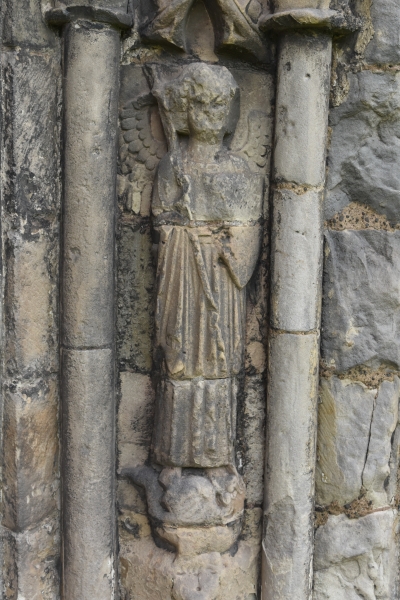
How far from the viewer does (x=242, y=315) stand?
3260 mm

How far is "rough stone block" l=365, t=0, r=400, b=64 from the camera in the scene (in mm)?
3150

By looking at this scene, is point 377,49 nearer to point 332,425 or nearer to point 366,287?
point 366,287

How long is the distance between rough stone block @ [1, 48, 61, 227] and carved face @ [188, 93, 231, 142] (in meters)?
0.58

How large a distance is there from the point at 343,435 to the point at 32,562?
157cm

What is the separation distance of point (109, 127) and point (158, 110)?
26cm

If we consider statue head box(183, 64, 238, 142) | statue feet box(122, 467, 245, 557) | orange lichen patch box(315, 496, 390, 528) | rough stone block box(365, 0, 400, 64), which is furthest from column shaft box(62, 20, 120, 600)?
rough stone block box(365, 0, 400, 64)

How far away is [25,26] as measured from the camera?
299 centimetres

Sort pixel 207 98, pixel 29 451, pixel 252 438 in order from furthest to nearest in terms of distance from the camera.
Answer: pixel 252 438 → pixel 29 451 → pixel 207 98

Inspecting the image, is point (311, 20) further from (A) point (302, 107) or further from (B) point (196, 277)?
(B) point (196, 277)

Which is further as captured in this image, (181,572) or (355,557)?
(355,557)

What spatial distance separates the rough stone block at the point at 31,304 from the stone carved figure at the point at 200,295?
479mm

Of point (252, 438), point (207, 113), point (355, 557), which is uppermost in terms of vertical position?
point (207, 113)

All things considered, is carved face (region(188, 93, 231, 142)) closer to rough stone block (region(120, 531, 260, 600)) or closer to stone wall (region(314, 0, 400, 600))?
stone wall (region(314, 0, 400, 600))

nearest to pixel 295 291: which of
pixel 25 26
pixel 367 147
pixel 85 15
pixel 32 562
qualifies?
pixel 367 147
